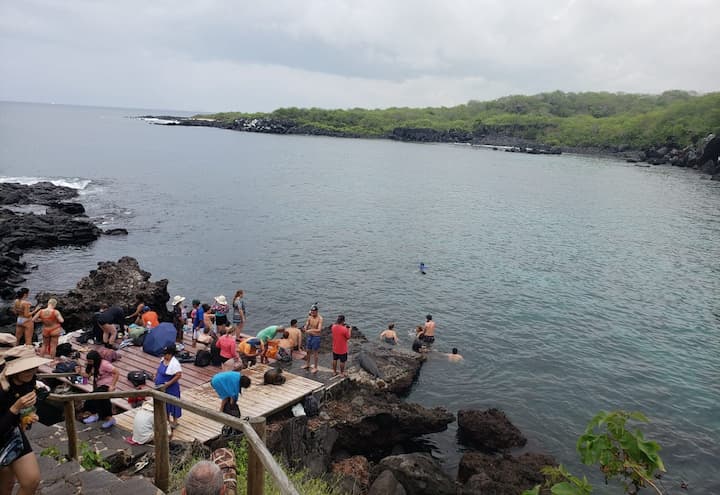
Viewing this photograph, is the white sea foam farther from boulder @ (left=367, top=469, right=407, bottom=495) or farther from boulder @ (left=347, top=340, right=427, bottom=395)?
boulder @ (left=367, top=469, right=407, bottom=495)

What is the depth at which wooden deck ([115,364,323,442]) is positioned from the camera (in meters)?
11.9

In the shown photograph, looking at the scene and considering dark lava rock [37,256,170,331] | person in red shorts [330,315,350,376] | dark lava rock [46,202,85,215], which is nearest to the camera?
person in red shorts [330,315,350,376]

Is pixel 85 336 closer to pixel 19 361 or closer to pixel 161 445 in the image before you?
pixel 161 445

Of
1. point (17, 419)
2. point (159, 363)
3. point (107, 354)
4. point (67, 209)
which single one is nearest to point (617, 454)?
point (17, 419)

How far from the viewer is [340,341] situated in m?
16.5

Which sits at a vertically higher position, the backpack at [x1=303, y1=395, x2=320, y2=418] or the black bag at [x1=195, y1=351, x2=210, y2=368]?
the black bag at [x1=195, y1=351, x2=210, y2=368]

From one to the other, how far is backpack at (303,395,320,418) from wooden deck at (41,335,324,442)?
0.61 ft

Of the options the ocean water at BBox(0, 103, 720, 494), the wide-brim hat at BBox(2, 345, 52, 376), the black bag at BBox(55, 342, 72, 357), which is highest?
the wide-brim hat at BBox(2, 345, 52, 376)

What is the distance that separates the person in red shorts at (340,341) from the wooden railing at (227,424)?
8.87 m

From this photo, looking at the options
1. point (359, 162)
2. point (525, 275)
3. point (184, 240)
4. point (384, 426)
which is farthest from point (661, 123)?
point (384, 426)

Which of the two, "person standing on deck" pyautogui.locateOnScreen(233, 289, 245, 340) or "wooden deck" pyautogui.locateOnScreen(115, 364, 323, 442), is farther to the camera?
"person standing on deck" pyautogui.locateOnScreen(233, 289, 245, 340)

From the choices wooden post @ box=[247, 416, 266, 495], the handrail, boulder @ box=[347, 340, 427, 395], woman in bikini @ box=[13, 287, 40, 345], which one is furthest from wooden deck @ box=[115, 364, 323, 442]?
wooden post @ box=[247, 416, 266, 495]

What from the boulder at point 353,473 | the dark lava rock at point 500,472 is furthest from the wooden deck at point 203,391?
the dark lava rock at point 500,472

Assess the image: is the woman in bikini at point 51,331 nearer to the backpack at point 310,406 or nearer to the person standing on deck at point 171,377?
the person standing on deck at point 171,377
